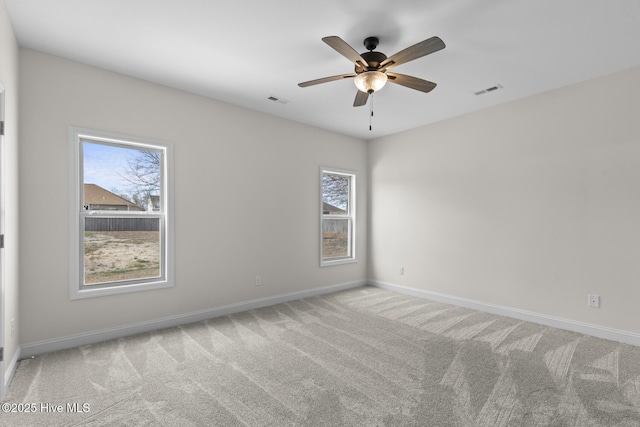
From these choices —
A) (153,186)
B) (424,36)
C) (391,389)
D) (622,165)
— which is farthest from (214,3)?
(622,165)

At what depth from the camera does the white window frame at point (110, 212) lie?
2.93 metres

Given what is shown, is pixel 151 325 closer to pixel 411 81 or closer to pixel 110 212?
pixel 110 212

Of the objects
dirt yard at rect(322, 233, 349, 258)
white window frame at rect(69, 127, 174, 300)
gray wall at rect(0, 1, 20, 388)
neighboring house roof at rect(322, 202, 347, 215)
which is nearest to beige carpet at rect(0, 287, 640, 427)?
gray wall at rect(0, 1, 20, 388)

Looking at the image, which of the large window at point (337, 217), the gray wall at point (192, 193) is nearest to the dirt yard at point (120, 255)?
the gray wall at point (192, 193)

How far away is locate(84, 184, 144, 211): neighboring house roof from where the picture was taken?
10.3ft

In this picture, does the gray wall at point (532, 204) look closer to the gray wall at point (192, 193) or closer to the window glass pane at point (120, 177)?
the gray wall at point (192, 193)

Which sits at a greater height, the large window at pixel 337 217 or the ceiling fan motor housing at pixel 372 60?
the ceiling fan motor housing at pixel 372 60

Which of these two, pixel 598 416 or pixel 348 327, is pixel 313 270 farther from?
pixel 598 416

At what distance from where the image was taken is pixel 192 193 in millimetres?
3686

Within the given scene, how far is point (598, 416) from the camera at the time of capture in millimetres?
1947

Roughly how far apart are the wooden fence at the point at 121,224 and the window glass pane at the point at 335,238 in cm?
258

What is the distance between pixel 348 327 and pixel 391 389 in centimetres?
129

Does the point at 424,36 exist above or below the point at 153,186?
above

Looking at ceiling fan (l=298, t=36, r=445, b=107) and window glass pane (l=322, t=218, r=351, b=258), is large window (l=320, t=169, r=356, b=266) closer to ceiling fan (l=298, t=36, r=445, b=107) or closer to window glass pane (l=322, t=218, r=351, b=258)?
window glass pane (l=322, t=218, r=351, b=258)
